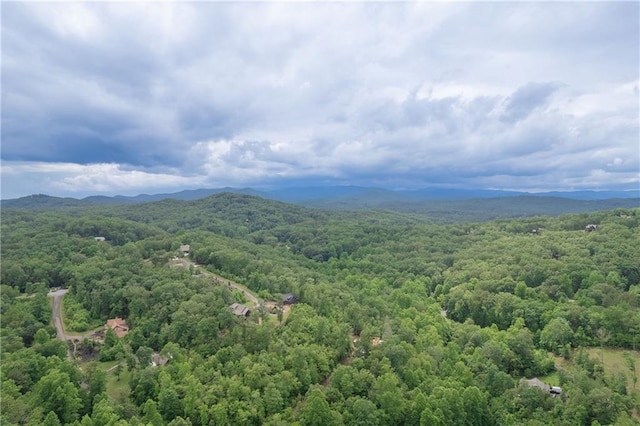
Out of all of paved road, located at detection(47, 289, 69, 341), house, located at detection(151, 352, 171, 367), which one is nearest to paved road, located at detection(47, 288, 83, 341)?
paved road, located at detection(47, 289, 69, 341)

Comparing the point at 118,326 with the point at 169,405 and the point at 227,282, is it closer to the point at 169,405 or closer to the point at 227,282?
the point at 227,282

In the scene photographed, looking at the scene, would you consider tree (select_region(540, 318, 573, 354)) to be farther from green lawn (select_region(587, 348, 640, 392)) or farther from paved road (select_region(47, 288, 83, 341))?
paved road (select_region(47, 288, 83, 341))

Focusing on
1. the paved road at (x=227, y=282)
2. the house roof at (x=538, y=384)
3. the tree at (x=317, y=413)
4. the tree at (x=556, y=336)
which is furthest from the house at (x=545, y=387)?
the paved road at (x=227, y=282)

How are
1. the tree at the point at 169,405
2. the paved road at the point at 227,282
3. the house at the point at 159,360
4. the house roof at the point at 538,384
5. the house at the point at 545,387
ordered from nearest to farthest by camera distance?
the tree at the point at 169,405 < the house at the point at 545,387 < the house roof at the point at 538,384 < the house at the point at 159,360 < the paved road at the point at 227,282

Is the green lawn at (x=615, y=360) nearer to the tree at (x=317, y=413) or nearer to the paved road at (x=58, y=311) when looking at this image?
the tree at (x=317, y=413)

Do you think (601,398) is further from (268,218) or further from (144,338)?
(268,218)

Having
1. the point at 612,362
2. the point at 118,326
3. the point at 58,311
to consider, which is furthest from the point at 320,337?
the point at 58,311
